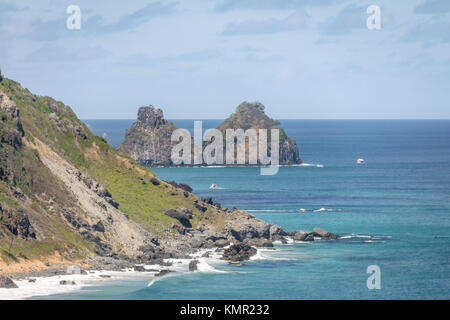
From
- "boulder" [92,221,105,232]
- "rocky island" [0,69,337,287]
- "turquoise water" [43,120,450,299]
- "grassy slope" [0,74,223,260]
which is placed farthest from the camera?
"grassy slope" [0,74,223,260]

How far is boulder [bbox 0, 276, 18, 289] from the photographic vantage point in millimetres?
71375

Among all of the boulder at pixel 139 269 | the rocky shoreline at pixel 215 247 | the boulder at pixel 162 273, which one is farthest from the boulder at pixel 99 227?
the boulder at pixel 162 273

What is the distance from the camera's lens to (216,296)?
77.6m

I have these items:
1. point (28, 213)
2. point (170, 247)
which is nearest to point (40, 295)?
point (28, 213)

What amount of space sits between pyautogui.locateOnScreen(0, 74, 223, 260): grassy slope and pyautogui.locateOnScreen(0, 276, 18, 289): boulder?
55.9 ft

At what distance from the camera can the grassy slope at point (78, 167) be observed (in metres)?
93.2

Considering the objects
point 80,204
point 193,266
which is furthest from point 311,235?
point 80,204

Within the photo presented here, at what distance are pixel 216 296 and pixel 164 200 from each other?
41.6 meters

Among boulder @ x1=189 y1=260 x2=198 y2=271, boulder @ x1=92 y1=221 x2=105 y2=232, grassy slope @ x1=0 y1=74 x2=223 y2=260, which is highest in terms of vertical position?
grassy slope @ x1=0 y1=74 x2=223 y2=260

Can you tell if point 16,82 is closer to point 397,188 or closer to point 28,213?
point 28,213

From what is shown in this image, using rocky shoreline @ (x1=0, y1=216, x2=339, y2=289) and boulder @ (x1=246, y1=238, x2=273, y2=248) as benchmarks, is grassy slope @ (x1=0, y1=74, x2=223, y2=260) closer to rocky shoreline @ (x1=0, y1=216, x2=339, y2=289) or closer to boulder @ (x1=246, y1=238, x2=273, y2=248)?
rocky shoreline @ (x1=0, y1=216, x2=339, y2=289)

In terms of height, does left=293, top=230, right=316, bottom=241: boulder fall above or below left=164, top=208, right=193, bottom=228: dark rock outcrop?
below

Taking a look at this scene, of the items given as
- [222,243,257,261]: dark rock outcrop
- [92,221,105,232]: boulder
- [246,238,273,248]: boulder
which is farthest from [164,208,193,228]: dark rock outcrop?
[92,221,105,232]: boulder

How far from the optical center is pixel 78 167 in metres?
117
